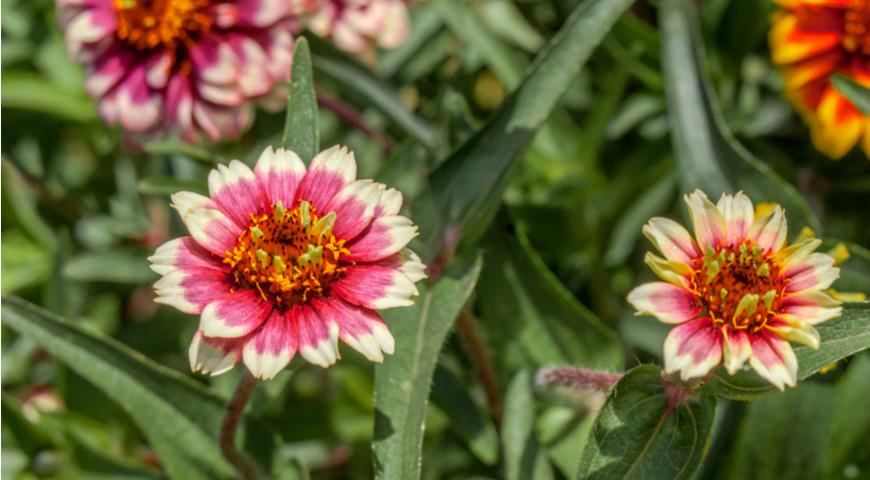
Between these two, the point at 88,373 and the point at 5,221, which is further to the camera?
the point at 5,221

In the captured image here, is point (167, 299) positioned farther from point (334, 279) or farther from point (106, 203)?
point (106, 203)

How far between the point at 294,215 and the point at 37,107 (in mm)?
985

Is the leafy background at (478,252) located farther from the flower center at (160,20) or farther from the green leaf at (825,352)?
the flower center at (160,20)

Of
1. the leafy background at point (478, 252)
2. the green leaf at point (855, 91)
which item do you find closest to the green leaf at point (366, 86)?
the leafy background at point (478, 252)

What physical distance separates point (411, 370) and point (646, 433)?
8.9 inches

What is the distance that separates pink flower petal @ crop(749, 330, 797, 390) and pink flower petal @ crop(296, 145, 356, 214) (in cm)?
36

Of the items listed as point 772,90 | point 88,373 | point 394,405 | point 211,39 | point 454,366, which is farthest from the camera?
point 772,90

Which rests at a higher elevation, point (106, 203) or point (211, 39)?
point (211, 39)

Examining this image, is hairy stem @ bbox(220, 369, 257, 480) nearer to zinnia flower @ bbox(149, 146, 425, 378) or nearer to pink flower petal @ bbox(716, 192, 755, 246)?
zinnia flower @ bbox(149, 146, 425, 378)

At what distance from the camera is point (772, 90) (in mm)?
1729

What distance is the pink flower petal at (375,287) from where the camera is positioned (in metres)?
0.90

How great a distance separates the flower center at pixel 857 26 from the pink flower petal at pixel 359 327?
2.66ft

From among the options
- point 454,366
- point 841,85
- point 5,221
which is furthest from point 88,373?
point 841,85

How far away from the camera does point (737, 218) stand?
3.13 feet
